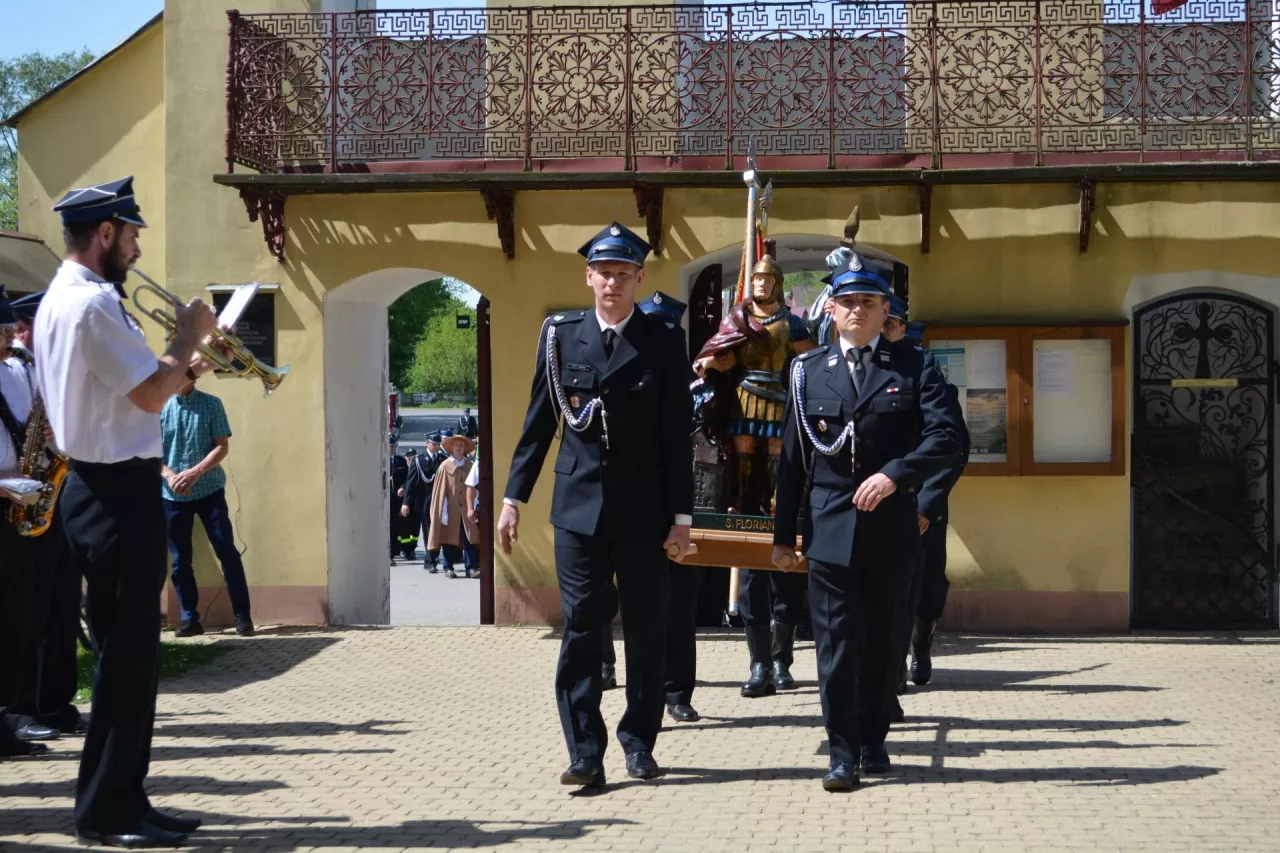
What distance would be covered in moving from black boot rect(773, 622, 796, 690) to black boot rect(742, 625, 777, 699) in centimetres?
17

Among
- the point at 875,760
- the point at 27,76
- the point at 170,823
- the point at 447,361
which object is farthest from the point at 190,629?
the point at 447,361

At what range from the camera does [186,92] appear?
13406mm

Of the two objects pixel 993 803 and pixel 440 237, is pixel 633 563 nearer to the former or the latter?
pixel 993 803

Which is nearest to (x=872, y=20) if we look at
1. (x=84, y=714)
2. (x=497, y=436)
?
(x=497, y=436)

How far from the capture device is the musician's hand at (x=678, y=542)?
6.98 metres

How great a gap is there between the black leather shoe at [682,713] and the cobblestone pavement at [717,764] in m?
0.10

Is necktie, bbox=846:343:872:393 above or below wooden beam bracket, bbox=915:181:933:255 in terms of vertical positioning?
below

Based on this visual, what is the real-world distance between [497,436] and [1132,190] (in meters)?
5.24

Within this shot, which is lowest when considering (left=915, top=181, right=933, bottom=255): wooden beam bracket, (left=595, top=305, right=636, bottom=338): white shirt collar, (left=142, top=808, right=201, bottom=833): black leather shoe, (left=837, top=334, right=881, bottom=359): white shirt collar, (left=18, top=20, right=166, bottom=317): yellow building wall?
(left=142, top=808, right=201, bottom=833): black leather shoe

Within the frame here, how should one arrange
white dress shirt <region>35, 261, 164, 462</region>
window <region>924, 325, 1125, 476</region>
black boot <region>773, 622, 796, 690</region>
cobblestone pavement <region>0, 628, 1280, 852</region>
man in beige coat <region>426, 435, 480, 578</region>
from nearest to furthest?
white dress shirt <region>35, 261, 164, 462</region> → cobblestone pavement <region>0, 628, 1280, 852</region> → black boot <region>773, 622, 796, 690</region> → window <region>924, 325, 1125, 476</region> → man in beige coat <region>426, 435, 480, 578</region>

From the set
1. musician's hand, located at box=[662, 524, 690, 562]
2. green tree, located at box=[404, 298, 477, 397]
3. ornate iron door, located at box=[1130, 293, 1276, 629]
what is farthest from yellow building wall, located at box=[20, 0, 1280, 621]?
green tree, located at box=[404, 298, 477, 397]

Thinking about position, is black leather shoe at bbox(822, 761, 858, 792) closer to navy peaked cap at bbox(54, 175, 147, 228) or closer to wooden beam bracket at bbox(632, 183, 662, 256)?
navy peaked cap at bbox(54, 175, 147, 228)

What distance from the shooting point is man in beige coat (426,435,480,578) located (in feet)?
70.0

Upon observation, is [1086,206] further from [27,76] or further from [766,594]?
[27,76]
